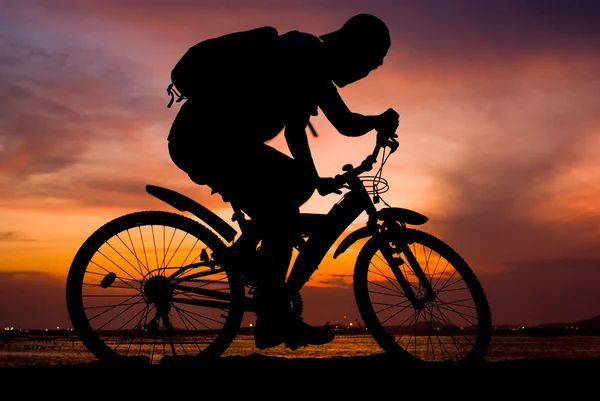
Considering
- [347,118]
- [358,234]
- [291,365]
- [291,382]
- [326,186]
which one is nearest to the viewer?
[291,382]

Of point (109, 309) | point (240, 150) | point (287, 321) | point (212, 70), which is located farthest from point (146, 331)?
point (212, 70)

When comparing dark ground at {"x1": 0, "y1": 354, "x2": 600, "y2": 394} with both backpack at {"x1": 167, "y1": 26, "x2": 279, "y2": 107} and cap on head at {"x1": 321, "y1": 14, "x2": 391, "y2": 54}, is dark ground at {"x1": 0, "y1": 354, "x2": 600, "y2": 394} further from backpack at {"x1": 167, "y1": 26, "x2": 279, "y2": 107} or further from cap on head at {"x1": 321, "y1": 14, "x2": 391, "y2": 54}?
cap on head at {"x1": 321, "y1": 14, "x2": 391, "y2": 54}

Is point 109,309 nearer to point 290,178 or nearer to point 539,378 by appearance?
point 290,178

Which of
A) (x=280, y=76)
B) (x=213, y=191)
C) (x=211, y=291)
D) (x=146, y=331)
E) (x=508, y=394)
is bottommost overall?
(x=508, y=394)

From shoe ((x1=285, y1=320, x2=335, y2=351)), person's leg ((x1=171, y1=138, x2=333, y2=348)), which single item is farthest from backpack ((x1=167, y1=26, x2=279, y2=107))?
shoe ((x1=285, y1=320, x2=335, y2=351))

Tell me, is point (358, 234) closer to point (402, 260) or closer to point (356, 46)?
point (402, 260)

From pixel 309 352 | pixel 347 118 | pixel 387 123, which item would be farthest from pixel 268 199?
pixel 309 352

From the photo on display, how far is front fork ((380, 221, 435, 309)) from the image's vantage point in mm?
5297

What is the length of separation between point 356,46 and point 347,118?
560 millimetres

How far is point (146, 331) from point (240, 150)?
70.0 inches

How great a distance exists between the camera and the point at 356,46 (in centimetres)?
461

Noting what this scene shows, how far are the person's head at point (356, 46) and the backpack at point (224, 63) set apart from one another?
19.7 inches

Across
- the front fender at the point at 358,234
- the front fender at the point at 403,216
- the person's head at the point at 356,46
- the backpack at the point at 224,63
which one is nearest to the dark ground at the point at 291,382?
the front fender at the point at 358,234

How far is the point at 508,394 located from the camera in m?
3.49
